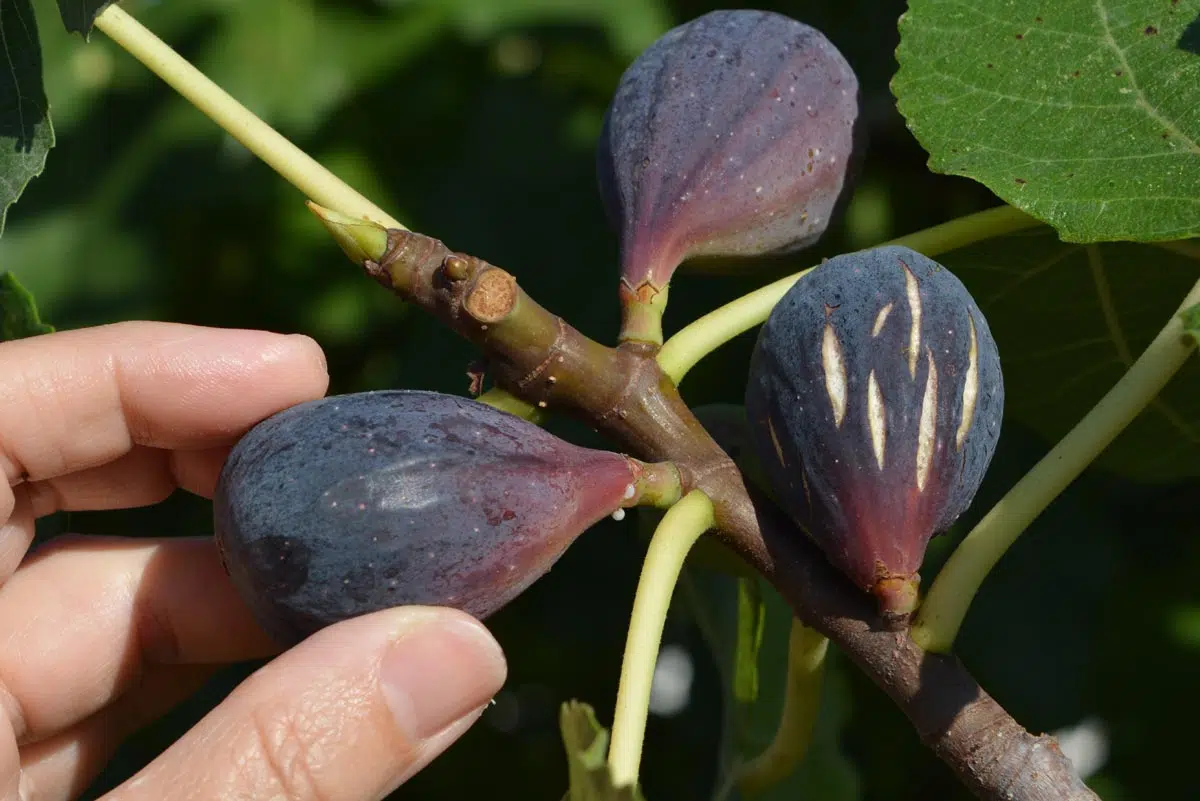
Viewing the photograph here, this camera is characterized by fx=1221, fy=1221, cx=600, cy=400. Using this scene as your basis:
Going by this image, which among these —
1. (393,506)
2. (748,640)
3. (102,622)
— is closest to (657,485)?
(393,506)

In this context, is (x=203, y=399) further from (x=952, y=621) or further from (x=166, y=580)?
(x=952, y=621)

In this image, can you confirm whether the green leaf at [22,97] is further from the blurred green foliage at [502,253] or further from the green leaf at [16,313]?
the blurred green foliage at [502,253]

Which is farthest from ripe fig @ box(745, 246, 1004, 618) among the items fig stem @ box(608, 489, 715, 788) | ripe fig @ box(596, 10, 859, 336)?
ripe fig @ box(596, 10, 859, 336)

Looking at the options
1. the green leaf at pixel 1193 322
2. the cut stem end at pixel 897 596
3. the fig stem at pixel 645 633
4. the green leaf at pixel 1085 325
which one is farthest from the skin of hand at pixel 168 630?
the green leaf at pixel 1085 325

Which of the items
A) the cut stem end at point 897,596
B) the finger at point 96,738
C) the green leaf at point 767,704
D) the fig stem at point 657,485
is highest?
the fig stem at point 657,485

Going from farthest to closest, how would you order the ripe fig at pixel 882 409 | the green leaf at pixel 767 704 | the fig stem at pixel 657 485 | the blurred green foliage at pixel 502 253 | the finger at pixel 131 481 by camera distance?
1. the blurred green foliage at pixel 502 253
2. the finger at pixel 131 481
3. the green leaf at pixel 767 704
4. the fig stem at pixel 657 485
5. the ripe fig at pixel 882 409

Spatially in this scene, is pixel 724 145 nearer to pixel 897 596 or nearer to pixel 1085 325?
pixel 897 596

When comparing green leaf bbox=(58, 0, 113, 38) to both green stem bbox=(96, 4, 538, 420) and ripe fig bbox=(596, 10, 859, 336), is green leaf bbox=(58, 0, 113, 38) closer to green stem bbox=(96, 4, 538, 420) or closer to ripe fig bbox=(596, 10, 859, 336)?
green stem bbox=(96, 4, 538, 420)
